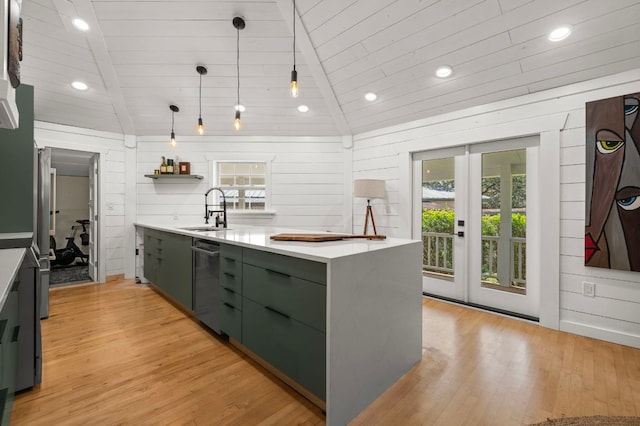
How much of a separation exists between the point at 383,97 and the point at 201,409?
3493 millimetres

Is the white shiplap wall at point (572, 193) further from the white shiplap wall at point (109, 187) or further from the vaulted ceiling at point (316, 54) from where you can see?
the white shiplap wall at point (109, 187)

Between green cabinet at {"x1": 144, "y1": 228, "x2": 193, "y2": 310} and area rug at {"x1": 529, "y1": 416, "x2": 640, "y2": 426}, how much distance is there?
275 cm

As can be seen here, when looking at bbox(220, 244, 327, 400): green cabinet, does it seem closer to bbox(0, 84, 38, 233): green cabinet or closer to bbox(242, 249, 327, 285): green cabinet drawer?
bbox(242, 249, 327, 285): green cabinet drawer

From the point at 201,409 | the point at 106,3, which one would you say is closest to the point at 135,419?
the point at 201,409

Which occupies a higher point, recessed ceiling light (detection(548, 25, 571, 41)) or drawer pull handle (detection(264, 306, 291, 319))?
recessed ceiling light (detection(548, 25, 571, 41))

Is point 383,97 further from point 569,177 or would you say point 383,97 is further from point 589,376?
point 589,376

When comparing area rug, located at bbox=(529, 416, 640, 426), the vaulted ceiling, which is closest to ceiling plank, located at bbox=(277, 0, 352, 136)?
the vaulted ceiling

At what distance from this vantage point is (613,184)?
2443mm

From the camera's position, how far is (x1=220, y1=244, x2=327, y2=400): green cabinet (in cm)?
152

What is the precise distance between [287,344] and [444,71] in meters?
2.95

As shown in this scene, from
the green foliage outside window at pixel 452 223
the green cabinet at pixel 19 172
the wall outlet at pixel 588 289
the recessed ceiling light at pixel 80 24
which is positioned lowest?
the wall outlet at pixel 588 289

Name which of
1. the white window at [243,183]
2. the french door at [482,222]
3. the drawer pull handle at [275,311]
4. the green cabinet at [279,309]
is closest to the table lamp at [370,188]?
the french door at [482,222]

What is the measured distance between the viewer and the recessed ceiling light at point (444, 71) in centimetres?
299

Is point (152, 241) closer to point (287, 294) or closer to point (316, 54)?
point (287, 294)
